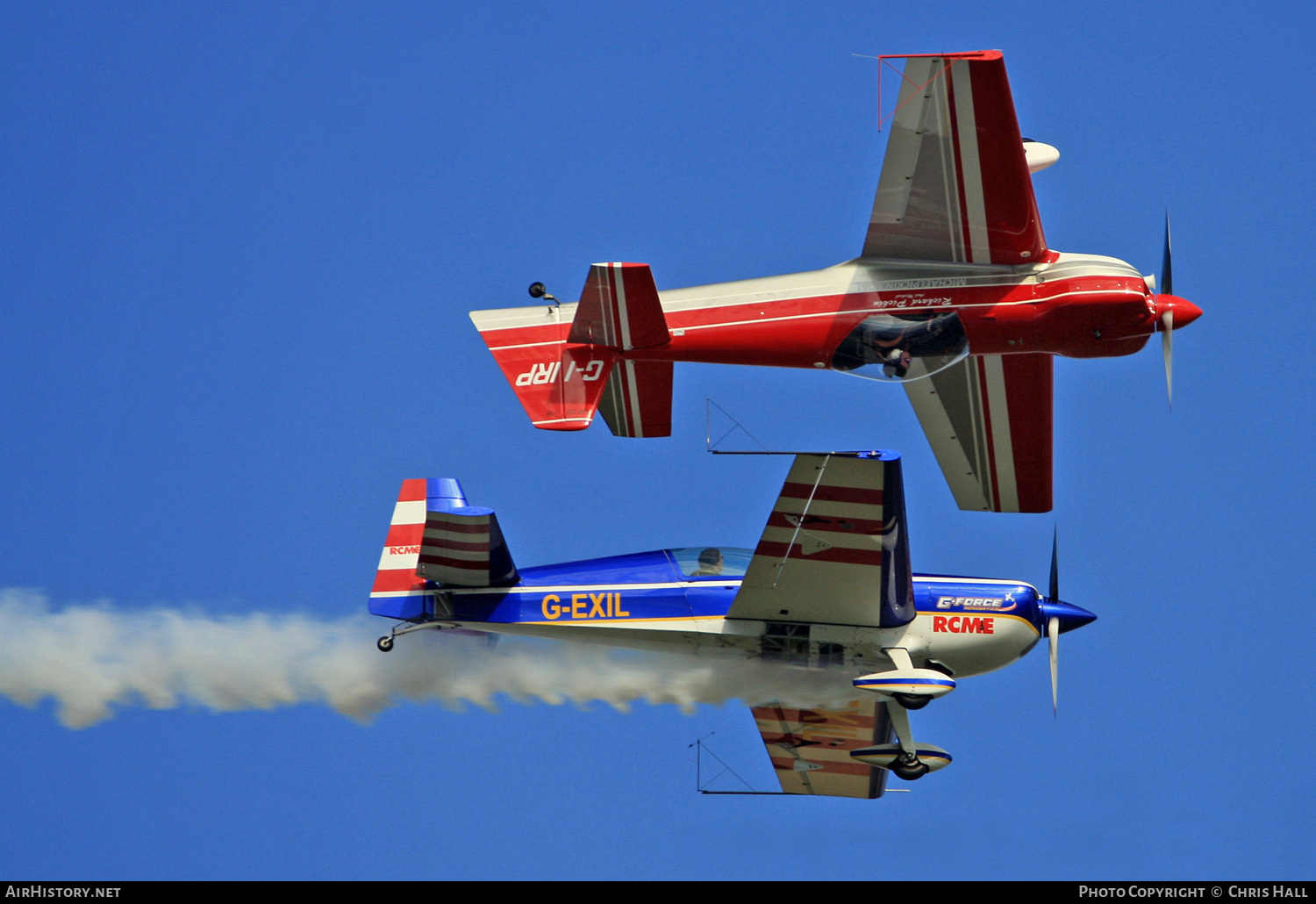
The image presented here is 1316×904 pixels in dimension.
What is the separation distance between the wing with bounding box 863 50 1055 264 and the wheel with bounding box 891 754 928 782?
5688 mm

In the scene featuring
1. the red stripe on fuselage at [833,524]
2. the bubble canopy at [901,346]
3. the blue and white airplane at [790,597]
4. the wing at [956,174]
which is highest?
the wing at [956,174]

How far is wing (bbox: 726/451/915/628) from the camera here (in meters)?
23.8

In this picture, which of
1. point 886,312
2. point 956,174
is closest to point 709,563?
point 886,312

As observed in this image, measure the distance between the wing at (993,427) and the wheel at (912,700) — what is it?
13.8 feet

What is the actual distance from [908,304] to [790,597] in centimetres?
355

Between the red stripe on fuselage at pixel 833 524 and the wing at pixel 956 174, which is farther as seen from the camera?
the red stripe on fuselage at pixel 833 524

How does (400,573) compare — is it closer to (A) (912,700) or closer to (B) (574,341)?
(B) (574,341)

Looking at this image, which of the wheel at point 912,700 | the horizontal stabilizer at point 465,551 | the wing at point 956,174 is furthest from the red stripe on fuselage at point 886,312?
the wheel at point 912,700

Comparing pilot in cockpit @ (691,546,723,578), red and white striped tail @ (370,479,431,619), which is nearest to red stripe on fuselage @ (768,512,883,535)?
pilot in cockpit @ (691,546,723,578)

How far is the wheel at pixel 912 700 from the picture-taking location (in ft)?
77.0

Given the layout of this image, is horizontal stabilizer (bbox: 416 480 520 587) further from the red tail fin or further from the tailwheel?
the tailwheel

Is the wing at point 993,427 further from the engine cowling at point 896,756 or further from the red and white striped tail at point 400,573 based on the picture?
the red and white striped tail at point 400,573
